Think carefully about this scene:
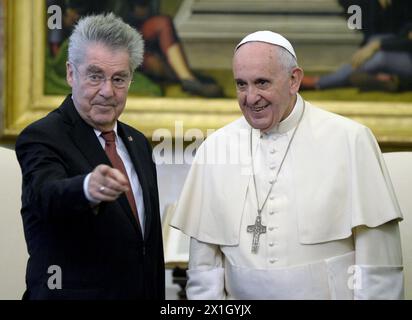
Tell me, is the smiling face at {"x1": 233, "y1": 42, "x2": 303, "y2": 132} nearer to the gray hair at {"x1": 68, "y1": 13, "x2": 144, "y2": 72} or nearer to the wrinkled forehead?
the wrinkled forehead

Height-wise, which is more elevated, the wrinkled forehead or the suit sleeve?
the wrinkled forehead

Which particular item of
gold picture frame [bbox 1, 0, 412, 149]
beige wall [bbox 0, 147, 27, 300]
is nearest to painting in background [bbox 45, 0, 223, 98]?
gold picture frame [bbox 1, 0, 412, 149]

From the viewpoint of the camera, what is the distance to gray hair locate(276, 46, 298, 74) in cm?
309

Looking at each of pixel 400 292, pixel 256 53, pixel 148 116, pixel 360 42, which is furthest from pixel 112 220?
pixel 360 42

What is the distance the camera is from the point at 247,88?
3.02m

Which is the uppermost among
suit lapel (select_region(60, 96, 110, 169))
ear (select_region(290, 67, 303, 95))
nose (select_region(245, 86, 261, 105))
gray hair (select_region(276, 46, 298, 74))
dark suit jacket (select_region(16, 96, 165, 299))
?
gray hair (select_region(276, 46, 298, 74))

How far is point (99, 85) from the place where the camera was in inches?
112

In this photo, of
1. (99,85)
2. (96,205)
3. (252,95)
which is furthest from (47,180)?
(252,95)

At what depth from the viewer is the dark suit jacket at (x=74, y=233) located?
8.86ft

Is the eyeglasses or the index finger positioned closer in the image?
the index finger

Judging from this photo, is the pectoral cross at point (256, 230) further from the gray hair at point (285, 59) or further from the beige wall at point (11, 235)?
the beige wall at point (11, 235)

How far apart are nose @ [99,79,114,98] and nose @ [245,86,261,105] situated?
0.46 m

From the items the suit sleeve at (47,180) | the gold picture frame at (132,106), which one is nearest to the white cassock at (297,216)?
the suit sleeve at (47,180)

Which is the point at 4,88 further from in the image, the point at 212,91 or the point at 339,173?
the point at 339,173
